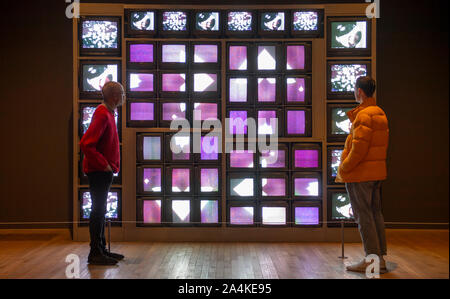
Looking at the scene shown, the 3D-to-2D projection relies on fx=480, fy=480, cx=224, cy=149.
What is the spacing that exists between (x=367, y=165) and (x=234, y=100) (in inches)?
70.0

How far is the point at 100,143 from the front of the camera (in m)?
3.71

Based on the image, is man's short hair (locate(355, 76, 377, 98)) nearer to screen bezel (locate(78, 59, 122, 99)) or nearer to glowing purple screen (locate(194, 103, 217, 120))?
glowing purple screen (locate(194, 103, 217, 120))

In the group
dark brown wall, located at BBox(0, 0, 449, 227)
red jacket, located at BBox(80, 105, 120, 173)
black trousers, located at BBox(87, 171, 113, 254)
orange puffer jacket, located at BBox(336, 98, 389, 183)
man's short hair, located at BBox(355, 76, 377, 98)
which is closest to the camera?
orange puffer jacket, located at BBox(336, 98, 389, 183)

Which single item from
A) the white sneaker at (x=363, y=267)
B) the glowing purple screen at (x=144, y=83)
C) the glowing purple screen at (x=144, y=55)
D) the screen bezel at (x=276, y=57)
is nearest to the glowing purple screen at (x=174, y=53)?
the glowing purple screen at (x=144, y=55)

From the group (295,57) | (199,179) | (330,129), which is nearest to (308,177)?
(330,129)

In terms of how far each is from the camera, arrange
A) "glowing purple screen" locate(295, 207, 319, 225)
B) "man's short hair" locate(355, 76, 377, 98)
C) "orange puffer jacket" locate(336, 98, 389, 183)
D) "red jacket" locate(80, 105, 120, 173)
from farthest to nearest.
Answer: "glowing purple screen" locate(295, 207, 319, 225)
"red jacket" locate(80, 105, 120, 173)
"man's short hair" locate(355, 76, 377, 98)
"orange puffer jacket" locate(336, 98, 389, 183)

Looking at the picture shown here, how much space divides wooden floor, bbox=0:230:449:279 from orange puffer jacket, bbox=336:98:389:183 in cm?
74

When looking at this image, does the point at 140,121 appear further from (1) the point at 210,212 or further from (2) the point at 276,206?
(2) the point at 276,206

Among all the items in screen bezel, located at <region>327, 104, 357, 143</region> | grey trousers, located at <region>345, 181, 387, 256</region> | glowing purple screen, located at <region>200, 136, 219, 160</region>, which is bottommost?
grey trousers, located at <region>345, 181, 387, 256</region>

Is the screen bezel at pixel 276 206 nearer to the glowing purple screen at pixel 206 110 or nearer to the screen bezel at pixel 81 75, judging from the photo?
the glowing purple screen at pixel 206 110

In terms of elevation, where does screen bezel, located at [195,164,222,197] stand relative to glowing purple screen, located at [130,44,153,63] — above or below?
below

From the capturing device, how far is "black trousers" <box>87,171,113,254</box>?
371 cm

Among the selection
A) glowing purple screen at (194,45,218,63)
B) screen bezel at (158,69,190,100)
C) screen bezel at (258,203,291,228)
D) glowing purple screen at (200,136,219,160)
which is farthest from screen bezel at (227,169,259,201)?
glowing purple screen at (194,45,218,63)

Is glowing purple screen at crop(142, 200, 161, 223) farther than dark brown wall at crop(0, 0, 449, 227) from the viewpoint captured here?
No
